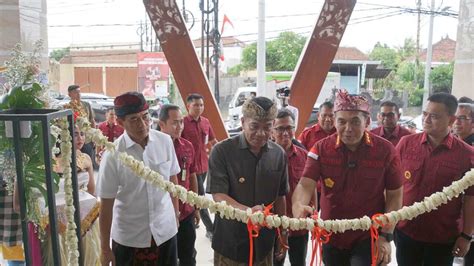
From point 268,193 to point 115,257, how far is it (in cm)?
98

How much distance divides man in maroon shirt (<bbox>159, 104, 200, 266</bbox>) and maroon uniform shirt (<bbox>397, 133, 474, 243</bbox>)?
1468 mm

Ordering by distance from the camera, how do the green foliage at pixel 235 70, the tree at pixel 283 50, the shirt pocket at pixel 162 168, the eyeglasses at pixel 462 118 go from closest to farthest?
the shirt pocket at pixel 162 168, the eyeglasses at pixel 462 118, the tree at pixel 283 50, the green foliage at pixel 235 70

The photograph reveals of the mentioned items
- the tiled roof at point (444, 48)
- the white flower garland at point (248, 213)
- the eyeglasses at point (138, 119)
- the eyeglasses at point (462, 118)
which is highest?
the tiled roof at point (444, 48)

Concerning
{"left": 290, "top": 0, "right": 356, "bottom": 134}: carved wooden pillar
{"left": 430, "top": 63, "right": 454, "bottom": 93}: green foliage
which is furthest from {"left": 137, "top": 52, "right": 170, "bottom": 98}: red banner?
{"left": 290, "top": 0, "right": 356, "bottom": 134}: carved wooden pillar

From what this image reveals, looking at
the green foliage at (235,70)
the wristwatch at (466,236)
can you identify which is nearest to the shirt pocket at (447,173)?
the wristwatch at (466,236)

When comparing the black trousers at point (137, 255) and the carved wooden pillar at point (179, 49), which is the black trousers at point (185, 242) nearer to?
the black trousers at point (137, 255)

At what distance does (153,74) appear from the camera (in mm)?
16969

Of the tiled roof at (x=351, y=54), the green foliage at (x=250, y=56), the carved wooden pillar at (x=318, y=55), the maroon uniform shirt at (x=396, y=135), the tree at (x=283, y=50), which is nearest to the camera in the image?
the maroon uniform shirt at (x=396, y=135)

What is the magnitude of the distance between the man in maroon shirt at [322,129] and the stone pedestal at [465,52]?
1926mm

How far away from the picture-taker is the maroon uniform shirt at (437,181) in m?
2.44

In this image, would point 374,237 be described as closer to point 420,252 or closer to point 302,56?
point 420,252

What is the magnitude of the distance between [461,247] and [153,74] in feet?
51.2

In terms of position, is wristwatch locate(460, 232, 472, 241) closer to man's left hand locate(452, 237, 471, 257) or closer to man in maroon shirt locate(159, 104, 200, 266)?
man's left hand locate(452, 237, 471, 257)

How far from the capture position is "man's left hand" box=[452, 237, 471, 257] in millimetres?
2428
